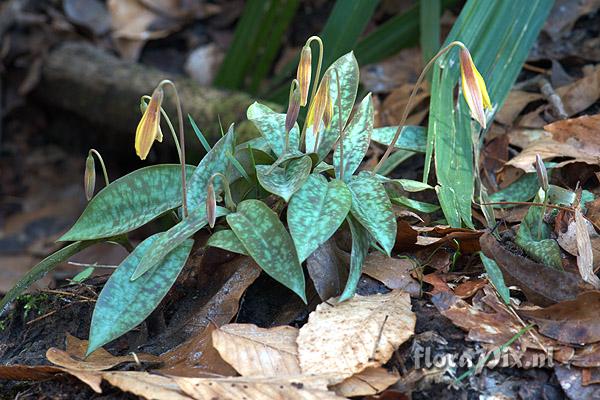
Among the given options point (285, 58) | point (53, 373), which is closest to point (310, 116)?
point (53, 373)

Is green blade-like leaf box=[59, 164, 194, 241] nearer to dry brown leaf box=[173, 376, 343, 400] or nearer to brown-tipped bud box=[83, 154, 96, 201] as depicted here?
brown-tipped bud box=[83, 154, 96, 201]

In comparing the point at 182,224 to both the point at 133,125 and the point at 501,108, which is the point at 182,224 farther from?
the point at 133,125

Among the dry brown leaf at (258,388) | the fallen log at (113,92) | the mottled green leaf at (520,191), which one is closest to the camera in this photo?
the dry brown leaf at (258,388)

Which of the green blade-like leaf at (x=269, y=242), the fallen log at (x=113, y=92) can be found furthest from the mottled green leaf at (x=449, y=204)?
the fallen log at (x=113, y=92)

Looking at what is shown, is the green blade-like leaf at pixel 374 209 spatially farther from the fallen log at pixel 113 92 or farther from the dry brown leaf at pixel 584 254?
the fallen log at pixel 113 92

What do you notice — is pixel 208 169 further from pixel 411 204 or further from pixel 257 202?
pixel 411 204

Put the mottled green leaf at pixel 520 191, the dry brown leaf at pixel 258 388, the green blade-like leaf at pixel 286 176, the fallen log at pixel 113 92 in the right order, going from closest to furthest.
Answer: the dry brown leaf at pixel 258 388, the green blade-like leaf at pixel 286 176, the mottled green leaf at pixel 520 191, the fallen log at pixel 113 92
